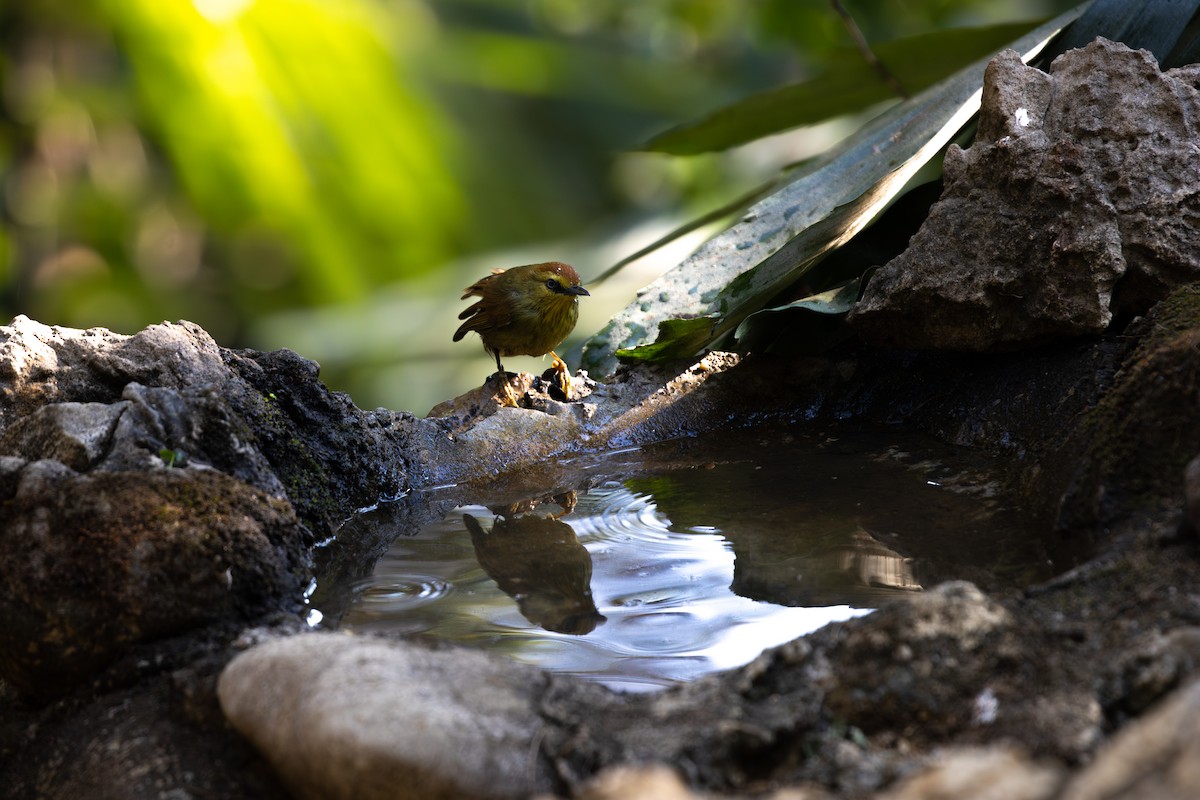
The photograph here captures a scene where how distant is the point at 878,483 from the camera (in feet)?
8.96

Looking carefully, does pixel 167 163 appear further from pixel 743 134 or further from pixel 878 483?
pixel 878 483

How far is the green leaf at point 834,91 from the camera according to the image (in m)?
4.02

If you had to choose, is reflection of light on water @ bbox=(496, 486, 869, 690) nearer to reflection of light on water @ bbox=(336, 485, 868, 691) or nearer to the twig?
reflection of light on water @ bbox=(336, 485, 868, 691)

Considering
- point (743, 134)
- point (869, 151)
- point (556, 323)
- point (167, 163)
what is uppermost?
point (167, 163)

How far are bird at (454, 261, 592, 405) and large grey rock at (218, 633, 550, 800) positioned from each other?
7.92ft

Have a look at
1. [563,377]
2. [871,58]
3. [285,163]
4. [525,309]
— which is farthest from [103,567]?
[285,163]

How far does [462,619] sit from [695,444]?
4.20 feet

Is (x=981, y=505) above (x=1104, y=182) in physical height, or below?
below

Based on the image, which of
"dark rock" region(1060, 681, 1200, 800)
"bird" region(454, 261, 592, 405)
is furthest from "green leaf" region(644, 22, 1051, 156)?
"dark rock" region(1060, 681, 1200, 800)

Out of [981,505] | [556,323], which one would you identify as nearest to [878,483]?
[981,505]

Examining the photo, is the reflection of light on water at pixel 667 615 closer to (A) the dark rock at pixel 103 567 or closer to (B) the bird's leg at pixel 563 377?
(A) the dark rock at pixel 103 567

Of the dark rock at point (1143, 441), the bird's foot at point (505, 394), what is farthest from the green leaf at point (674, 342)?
the dark rock at point (1143, 441)

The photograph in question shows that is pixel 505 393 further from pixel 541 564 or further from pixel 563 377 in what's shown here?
pixel 541 564

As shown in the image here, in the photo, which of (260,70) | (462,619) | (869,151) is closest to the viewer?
(462,619)
